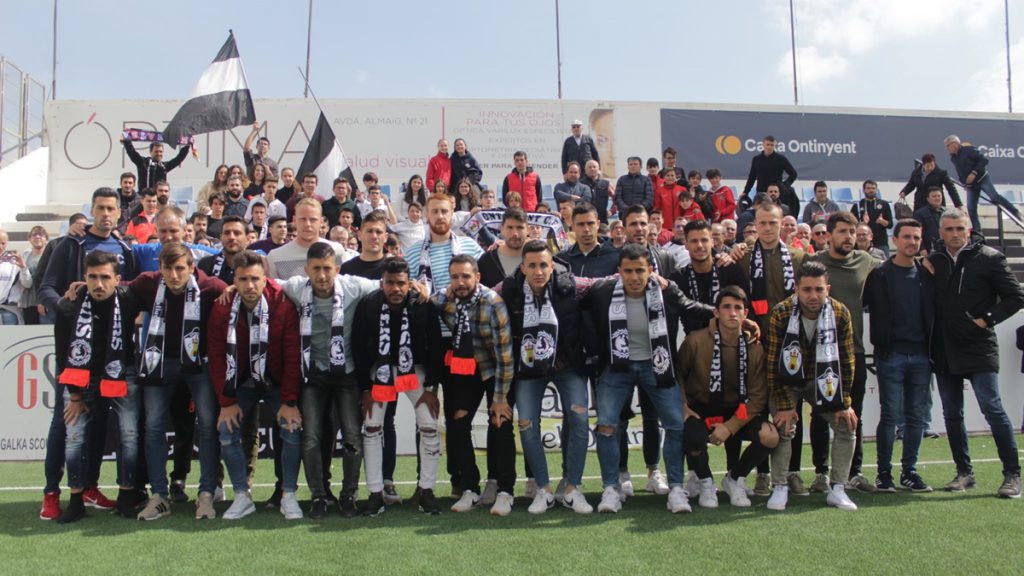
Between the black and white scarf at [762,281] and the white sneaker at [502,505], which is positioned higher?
the black and white scarf at [762,281]

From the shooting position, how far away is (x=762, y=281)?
5883 millimetres

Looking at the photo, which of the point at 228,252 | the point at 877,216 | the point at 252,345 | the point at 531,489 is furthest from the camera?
the point at 877,216

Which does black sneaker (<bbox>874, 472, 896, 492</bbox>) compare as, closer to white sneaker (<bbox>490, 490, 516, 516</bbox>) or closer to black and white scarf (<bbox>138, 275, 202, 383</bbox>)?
white sneaker (<bbox>490, 490, 516, 516</bbox>)

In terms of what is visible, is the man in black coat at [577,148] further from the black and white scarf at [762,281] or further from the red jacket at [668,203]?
the black and white scarf at [762,281]

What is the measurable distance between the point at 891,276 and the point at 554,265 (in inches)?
105

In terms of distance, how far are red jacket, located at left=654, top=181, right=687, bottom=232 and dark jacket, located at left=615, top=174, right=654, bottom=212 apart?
0.41 meters

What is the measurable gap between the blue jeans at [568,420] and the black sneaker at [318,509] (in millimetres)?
1394

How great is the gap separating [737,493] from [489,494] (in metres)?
1.72

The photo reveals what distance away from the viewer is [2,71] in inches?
639

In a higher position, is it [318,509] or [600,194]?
[600,194]

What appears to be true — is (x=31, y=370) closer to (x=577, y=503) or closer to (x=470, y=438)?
(x=470, y=438)

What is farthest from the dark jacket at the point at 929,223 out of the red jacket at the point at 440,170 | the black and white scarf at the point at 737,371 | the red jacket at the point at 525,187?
the black and white scarf at the point at 737,371

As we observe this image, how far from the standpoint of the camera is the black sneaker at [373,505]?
519 cm

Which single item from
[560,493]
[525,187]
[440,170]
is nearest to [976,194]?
[525,187]
